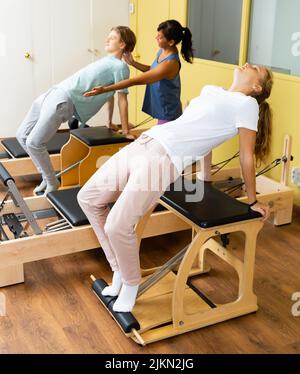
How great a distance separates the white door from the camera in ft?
16.4

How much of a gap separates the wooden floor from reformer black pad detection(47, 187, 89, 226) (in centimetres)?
28

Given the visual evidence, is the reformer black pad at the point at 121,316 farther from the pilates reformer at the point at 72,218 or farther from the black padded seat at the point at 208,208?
the black padded seat at the point at 208,208

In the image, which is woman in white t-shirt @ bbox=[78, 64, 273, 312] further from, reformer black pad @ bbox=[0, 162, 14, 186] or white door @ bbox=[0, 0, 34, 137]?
white door @ bbox=[0, 0, 34, 137]

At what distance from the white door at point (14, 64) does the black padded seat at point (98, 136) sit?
1791mm

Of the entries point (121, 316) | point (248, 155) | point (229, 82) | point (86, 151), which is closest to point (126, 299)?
point (121, 316)

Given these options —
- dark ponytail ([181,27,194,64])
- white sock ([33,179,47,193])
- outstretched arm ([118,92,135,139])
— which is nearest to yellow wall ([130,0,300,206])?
dark ponytail ([181,27,194,64])

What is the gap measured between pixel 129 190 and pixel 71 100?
1.56m

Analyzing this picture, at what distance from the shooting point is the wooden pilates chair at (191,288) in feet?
6.93

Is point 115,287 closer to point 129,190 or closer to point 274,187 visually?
point 129,190

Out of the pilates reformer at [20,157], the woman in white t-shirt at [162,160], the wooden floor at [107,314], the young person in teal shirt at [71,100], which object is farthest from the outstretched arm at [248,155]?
the pilates reformer at [20,157]

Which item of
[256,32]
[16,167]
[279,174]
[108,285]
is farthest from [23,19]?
[108,285]

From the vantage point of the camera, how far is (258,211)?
2209 millimetres

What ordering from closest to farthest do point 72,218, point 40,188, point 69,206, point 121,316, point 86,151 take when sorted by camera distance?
point 121,316 → point 72,218 → point 69,206 → point 40,188 → point 86,151

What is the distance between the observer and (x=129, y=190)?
2.02 meters
